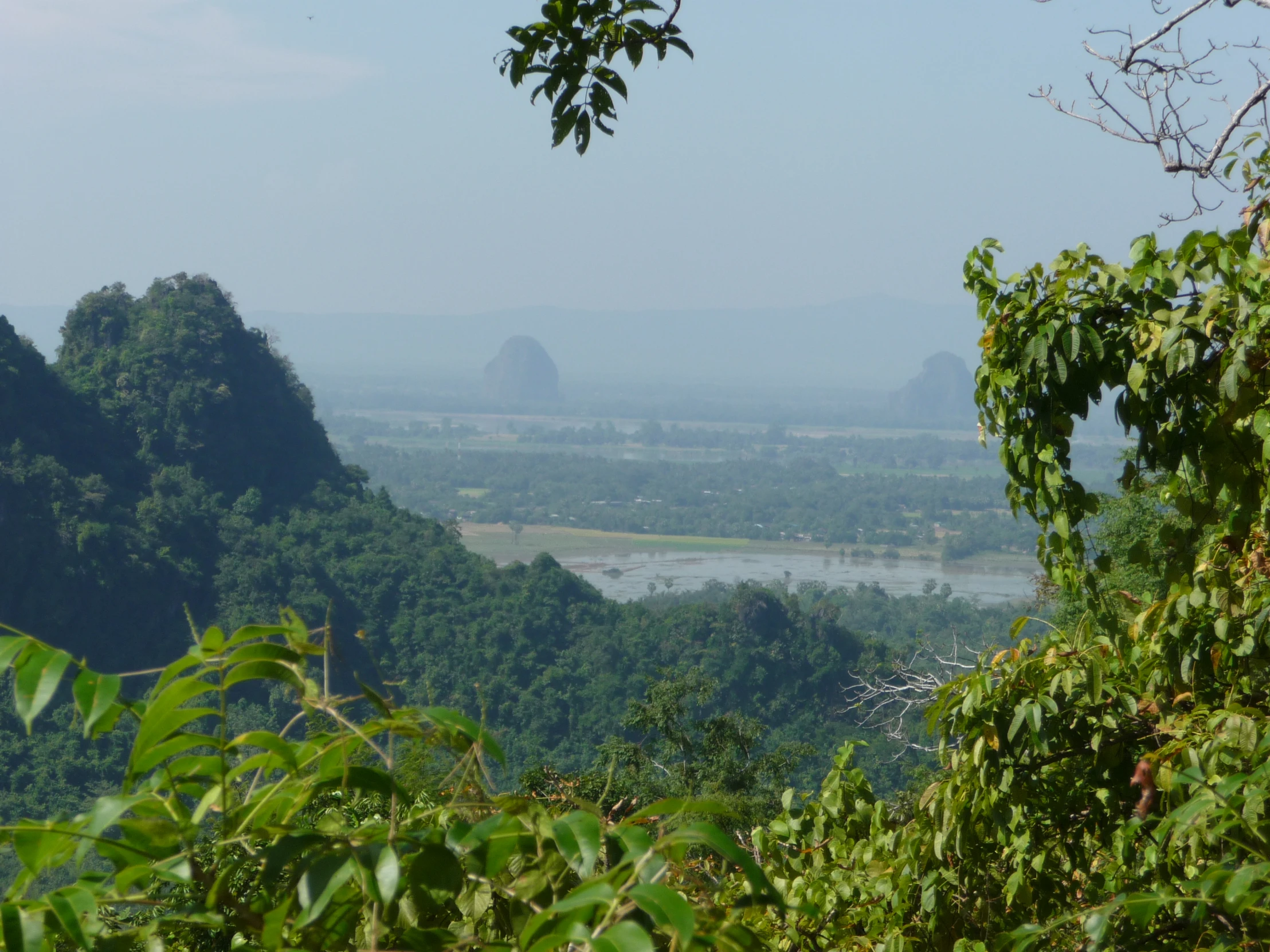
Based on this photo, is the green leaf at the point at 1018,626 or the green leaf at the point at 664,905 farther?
the green leaf at the point at 1018,626

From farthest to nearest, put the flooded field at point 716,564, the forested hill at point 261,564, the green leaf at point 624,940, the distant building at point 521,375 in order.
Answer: the distant building at point 521,375
the flooded field at point 716,564
the forested hill at point 261,564
the green leaf at point 624,940

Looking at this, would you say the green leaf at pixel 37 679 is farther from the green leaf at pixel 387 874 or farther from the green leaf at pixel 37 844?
the green leaf at pixel 387 874

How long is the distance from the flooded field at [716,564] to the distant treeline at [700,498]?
2164mm

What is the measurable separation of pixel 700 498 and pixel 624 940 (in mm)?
80729

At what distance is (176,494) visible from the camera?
35656 millimetres

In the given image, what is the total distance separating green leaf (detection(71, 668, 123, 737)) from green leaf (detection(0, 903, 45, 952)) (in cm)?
10

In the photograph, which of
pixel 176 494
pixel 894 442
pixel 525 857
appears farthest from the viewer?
pixel 894 442

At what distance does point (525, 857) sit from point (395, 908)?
0.09 meters

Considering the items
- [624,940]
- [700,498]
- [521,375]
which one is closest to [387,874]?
[624,940]

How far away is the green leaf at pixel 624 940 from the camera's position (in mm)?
549

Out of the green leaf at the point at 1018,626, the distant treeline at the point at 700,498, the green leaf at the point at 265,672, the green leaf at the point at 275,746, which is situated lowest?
the distant treeline at the point at 700,498

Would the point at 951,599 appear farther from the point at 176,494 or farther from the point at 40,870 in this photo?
the point at 40,870

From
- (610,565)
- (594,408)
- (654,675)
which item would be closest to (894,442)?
(594,408)

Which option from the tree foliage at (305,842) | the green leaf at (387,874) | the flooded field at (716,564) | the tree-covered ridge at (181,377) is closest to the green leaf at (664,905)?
the tree foliage at (305,842)
